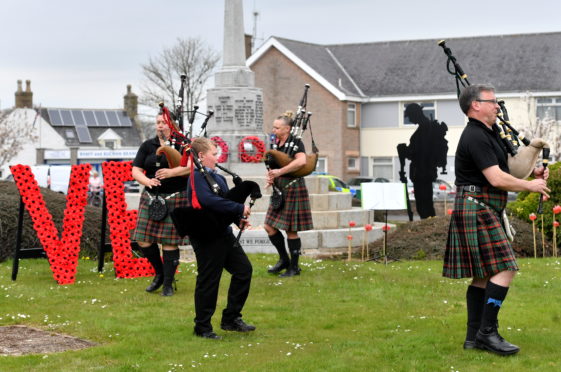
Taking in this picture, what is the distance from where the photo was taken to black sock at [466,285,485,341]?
733 centimetres

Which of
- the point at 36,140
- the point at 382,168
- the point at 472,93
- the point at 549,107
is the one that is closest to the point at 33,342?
the point at 472,93

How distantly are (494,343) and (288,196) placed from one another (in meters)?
5.40

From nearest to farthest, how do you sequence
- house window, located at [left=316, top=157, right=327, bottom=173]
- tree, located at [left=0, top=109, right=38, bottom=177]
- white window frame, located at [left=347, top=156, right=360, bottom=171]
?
house window, located at [left=316, top=157, right=327, bottom=173] < white window frame, located at [left=347, top=156, right=360, bottom=171] < tree, located at [left=0, top=109, right=38, bottom=177]

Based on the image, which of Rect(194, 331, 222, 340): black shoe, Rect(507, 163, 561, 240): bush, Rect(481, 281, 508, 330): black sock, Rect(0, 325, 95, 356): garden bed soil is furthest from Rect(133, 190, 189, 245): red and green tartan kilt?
Rect(507, 163, 561, 240): bush

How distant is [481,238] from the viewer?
7.16m

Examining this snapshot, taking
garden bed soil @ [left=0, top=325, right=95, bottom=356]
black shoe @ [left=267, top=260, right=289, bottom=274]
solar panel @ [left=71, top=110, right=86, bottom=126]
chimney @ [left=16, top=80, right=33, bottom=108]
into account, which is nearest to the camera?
garden bed soil @ [left=0, top=325, right=95, bottom=356]

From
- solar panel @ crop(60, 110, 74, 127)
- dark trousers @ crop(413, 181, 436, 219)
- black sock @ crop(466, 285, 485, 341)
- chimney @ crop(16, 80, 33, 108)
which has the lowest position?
black sock @ crop(466, 285, 485, 341)

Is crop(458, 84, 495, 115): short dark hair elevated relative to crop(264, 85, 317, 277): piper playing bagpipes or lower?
elevated

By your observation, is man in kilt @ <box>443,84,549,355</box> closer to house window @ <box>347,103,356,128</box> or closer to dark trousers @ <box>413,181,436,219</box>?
dark trousers @ <box>413,181,436,219</box>

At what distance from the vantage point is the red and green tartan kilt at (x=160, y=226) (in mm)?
10500

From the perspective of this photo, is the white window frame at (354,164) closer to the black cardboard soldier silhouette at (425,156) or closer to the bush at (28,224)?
the black cardboard soldier silhouette at (425,156)

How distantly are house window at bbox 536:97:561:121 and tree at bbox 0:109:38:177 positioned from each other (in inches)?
1364

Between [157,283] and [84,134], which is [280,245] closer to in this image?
[157,283]

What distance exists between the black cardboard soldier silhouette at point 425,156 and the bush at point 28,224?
23.2 feet
